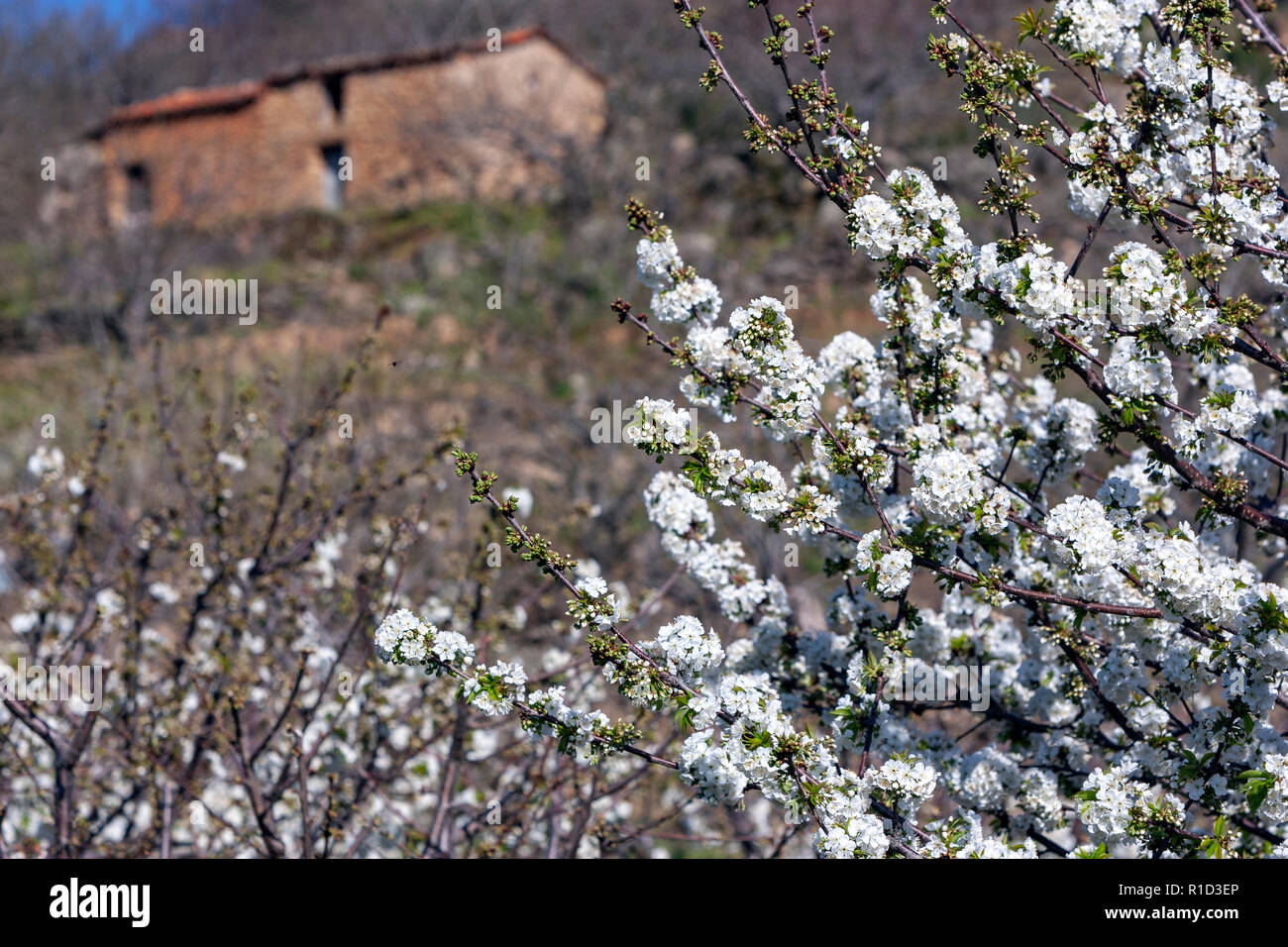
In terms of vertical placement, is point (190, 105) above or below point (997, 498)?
above

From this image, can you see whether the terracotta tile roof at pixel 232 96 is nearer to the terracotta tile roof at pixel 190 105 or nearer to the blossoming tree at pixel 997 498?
the terracotta tile roof at pixel 190 105

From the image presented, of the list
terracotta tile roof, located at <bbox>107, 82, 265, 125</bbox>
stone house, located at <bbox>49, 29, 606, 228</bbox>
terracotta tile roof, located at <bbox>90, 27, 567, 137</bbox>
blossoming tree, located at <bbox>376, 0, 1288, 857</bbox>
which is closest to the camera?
blossoming tree, located at <bbox>376, 0, 1288, 857</bbox>

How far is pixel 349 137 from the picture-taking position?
25.0 m

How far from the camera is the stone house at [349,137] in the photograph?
22734mm

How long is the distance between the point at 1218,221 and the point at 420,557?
728 cm

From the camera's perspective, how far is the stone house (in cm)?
2273

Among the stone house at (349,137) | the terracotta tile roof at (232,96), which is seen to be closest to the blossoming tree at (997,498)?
the stone house at (349,137)

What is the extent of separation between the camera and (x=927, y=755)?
350cm

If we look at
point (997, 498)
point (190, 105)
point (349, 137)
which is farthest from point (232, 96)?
point (997, 498)

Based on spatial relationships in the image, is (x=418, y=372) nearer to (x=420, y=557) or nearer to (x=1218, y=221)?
(x=420, y=557)

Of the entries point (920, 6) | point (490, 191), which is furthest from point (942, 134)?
point (490, 191)

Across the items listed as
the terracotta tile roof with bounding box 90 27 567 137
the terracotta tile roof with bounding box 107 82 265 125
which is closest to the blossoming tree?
the terracotta tile roof with bounding box 90 27 567 137

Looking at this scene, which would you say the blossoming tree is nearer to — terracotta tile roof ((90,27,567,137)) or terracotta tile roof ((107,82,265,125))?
terracotta tile roof ((90,27,567,137))

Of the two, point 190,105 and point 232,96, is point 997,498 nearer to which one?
point 232,96
